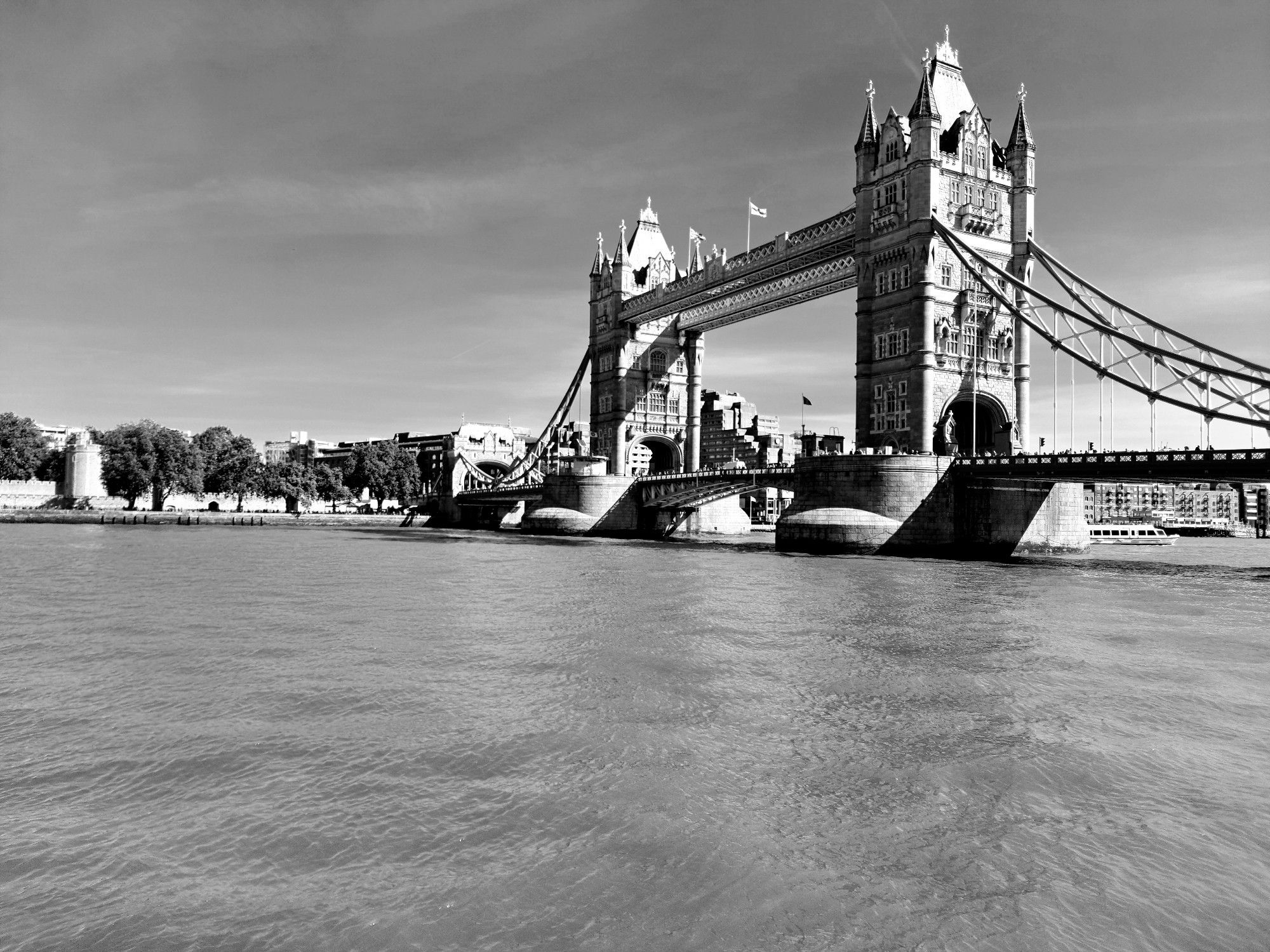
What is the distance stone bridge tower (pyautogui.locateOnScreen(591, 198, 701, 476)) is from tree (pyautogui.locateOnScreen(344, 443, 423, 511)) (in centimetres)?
4196

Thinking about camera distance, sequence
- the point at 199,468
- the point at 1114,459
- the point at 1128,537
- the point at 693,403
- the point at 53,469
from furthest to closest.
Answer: the point at 53,469 → the point at 199,468 → the point at 1128,537 → the point at 693,403 → the point at 1114,459

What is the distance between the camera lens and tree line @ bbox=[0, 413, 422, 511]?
10606 cm

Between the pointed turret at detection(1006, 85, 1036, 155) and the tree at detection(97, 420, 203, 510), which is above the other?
the pointed turret at detection(1006, 85, 1036, 155)

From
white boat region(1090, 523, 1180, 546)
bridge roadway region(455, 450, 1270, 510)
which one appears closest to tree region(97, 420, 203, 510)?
bridge roadway region(455, 450, 1270, 510)

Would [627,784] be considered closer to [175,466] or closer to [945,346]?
[945,346]

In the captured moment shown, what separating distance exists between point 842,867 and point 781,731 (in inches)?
171

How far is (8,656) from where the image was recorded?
17188mm

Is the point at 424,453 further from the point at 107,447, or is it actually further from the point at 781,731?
the point at 781,731

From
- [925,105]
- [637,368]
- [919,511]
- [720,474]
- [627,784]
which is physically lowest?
[627,784]

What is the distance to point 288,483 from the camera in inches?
4473

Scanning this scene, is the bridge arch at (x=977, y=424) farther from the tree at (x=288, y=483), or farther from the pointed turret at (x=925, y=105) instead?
the tree at (x=288, y=483)

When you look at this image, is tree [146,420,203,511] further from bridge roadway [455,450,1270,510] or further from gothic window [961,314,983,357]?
gothic window [961,314,983,357]

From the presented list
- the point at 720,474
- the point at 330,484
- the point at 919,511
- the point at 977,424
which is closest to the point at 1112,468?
the point at 919,511

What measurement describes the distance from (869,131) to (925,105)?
4.85 m
